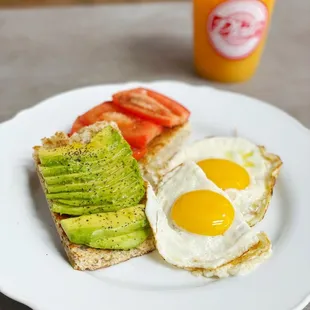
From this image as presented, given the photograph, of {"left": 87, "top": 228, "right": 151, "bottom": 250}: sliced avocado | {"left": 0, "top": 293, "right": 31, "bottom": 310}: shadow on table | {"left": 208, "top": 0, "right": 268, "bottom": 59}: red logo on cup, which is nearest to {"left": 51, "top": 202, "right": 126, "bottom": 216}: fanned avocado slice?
{"left": 87, "top": 228, "right": 151, "bottom": 250}: sliced avocado

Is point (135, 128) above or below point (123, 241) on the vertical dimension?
above

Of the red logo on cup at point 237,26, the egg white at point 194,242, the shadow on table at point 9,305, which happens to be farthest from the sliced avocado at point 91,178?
the red logo on cup at point 237,26

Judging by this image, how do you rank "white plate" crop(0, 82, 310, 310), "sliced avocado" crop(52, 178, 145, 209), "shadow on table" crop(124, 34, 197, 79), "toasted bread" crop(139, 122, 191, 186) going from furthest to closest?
"shadow on table" crop(124, 34, 197, 79) → "toasted bread" crop(139, 122, 191, 186) → "sliced avocado" crop(52, 178, 145, 209) → "white plate" crop(0, 82, 310, 310)

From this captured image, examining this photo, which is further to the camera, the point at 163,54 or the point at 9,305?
the point at 163,54

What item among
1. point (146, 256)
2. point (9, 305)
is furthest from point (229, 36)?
point (9, 305)

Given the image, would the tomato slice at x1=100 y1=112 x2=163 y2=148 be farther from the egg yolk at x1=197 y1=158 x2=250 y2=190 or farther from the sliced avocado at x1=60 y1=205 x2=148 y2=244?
the sliced avocado at x1=60 y1=205 x2=148 y2=244

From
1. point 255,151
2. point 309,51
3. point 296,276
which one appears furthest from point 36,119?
point 309,51

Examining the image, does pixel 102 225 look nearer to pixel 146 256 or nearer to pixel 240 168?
pixel 146 256

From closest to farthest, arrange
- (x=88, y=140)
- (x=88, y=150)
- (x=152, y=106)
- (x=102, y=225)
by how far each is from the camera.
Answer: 1. (x=102, y=225)
2. (x=88, y=150)
3. (x=88, y=140)
4. (x=152, y=106)
